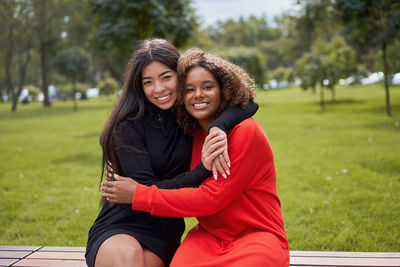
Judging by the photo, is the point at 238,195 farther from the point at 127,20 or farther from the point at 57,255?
the point at 127,20

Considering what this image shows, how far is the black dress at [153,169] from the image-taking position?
2.38 metres

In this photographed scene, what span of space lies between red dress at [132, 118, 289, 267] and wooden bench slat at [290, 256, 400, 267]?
57cm

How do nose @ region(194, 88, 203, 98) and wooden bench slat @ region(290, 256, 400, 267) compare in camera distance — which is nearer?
nose @ region(194, 88, 203, 98)

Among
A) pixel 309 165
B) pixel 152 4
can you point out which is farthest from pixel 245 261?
pixel 152 4

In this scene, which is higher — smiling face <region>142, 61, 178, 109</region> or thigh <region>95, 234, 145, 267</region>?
smiling face <region>142, 61, 178, 109</region>

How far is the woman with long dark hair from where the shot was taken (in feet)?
7.63

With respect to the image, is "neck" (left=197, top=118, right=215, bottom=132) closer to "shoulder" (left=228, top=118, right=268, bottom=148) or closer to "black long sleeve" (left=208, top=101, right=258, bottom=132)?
"black long sleeve" (left=208, top=101, right=258, bottom=132)

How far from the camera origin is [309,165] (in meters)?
7.60

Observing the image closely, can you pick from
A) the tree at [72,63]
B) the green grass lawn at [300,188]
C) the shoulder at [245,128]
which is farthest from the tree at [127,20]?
the tree at [72,63]

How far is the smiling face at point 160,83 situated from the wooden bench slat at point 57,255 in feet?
4.49

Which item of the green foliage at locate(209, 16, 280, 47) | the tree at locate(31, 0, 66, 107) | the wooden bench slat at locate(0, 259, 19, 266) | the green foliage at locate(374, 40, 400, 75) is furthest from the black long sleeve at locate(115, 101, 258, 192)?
the green foliage at locate(209, 16, 280, 47)

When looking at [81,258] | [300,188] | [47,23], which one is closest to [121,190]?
[81,258]

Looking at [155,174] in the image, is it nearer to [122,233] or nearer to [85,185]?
[122,233]

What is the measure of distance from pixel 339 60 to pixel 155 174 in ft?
68.6
